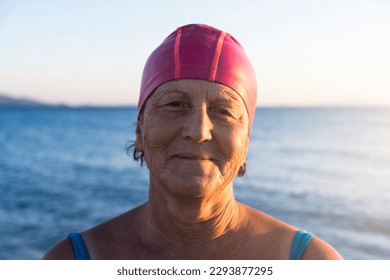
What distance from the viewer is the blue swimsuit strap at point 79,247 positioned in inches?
117

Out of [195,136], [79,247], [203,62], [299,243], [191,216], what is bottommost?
[79,247]

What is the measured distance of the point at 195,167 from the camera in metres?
2.66

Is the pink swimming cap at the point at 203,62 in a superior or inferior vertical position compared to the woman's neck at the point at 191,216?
superior

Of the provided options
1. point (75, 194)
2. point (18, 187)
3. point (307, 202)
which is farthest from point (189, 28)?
point (18, 187)

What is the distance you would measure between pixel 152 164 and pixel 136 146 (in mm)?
376

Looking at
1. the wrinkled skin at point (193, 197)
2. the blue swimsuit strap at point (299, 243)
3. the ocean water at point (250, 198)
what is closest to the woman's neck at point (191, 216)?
the wrinkled skin at point (193, 197)

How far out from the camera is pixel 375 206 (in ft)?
52.0

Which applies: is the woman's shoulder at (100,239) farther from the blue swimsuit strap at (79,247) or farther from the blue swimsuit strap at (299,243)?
the blue swimsuit strap at (299,243)

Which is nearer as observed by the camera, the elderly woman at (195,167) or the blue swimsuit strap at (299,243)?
the elderly woman at (195,167)

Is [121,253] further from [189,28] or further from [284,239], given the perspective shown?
[189,28]

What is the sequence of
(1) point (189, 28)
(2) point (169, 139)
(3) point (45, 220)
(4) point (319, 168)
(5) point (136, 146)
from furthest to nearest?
(4) point (319, 168) < (3) point (45, 220) < (5) point (136, 146) < (1) point (189, 28) < (2) point (169, 139)

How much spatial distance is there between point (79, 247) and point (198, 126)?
40.9 inches

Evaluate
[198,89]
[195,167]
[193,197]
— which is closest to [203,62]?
[198,89]

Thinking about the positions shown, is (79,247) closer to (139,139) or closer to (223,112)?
(139,139)
